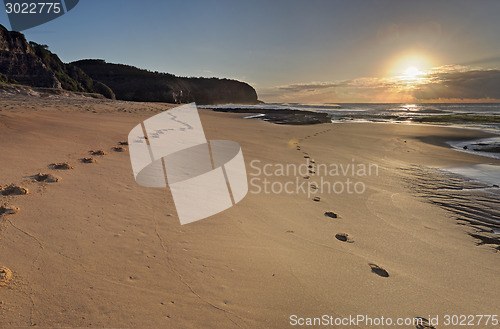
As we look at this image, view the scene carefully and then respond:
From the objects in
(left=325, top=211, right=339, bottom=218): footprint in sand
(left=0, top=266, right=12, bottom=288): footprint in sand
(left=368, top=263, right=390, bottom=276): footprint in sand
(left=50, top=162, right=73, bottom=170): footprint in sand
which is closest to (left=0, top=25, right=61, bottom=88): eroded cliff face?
(left=50, top=162, right=73, bottom=170): footprint in sand

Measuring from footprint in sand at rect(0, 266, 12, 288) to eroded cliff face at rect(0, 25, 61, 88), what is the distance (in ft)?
127

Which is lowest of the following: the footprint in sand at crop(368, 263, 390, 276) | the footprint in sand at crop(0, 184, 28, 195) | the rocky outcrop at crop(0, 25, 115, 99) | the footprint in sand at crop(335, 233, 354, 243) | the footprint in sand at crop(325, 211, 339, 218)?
the footprint in sand at crop(368, 263, 390, 276)

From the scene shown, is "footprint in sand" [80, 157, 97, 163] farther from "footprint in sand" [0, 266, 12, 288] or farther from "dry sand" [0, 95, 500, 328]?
"footprint in sand" [0, 266, 12, 288]

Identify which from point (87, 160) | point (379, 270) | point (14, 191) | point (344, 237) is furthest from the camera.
A: point (87, 160)

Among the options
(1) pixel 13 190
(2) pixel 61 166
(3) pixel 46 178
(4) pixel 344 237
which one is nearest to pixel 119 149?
(2) pixel 61 166

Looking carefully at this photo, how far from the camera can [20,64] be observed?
30719 millimetres

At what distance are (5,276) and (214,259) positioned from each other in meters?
1.50

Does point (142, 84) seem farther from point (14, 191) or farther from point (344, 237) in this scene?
point (344, 237)

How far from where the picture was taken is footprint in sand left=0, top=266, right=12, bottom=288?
166 cm

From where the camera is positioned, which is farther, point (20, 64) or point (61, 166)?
point (20, 64)

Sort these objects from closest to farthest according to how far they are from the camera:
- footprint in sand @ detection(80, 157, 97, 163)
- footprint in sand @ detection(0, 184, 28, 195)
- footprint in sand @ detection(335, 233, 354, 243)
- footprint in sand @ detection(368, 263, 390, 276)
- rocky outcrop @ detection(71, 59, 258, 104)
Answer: footprint in sand @ detection(368, 263, 390, 276) → footprint in sand @ detection(0, 184, 28, 195) → footprint in sand @ detection(335, 233, 354, 243) → footprint in sand @ detection(80, 157, 97, 163) → rocky outcrop @ detection(71, 59, 258, 104)

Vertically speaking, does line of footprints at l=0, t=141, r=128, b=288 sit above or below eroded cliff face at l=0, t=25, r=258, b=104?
below

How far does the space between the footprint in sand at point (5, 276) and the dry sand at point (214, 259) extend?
0.19ft

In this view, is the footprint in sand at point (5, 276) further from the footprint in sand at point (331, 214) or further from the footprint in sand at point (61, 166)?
the footprint in sand at point (331, 214)
